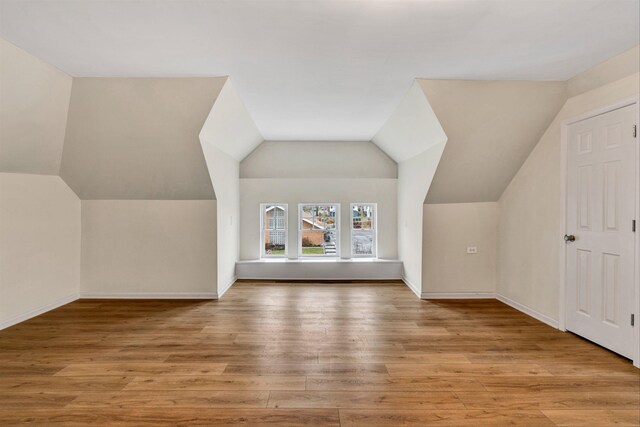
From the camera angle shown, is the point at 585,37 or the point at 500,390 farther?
the point at 585,37

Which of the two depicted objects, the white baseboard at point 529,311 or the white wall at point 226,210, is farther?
the white wall at point 226,210

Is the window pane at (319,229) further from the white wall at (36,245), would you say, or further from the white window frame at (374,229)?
the white wall at (36,245)

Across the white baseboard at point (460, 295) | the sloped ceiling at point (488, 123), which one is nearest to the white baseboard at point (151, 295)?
the white baseboard at point (460, 295)

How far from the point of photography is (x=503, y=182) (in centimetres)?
447

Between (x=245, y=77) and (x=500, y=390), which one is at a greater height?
(x=245, y=77)

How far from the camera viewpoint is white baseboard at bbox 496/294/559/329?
367 cm

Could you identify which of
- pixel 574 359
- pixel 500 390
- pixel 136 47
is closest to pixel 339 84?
pixel 136 47

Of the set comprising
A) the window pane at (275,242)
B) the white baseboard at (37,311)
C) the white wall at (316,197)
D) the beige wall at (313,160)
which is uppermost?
the beige wall at (313,160)

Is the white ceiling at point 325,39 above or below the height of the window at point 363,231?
above

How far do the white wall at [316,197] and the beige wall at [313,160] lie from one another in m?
0.14

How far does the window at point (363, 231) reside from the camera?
21.2 ft

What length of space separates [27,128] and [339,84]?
332 centimetres

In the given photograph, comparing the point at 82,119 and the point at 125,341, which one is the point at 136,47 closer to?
the point at 82,119

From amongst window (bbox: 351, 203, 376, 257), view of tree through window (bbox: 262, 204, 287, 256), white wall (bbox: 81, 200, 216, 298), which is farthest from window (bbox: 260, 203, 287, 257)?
white wall (bbox: 81, 200, 216, 298)
